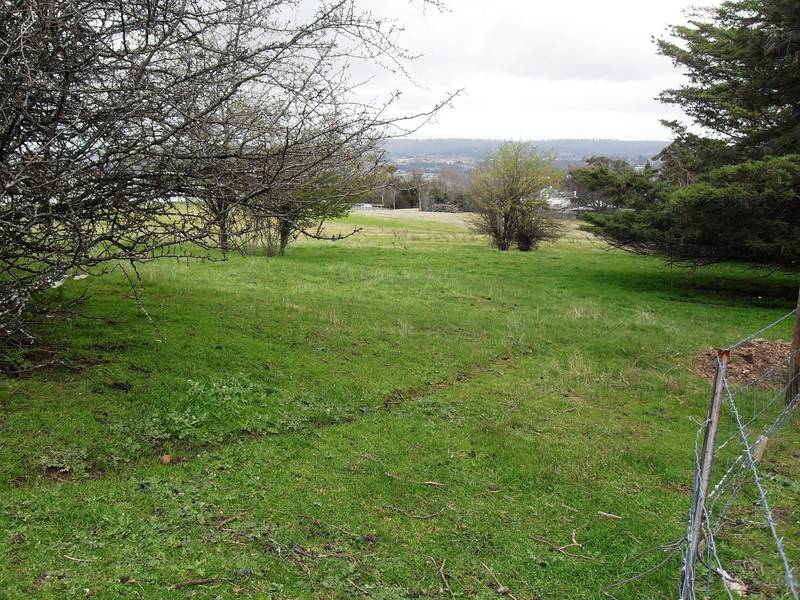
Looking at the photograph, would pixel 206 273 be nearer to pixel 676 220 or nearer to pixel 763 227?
pixel 676 220

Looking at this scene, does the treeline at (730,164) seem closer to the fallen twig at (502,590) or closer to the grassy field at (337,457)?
the grassy field at (337,457)

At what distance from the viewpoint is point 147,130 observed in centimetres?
545

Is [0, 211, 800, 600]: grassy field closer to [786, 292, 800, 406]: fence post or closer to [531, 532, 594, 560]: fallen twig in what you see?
[531, 532, 594, 560]: fallen twig

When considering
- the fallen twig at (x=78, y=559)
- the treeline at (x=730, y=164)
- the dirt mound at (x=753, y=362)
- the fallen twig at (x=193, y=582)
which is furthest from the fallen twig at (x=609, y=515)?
the treeline at (x=730, y=164)

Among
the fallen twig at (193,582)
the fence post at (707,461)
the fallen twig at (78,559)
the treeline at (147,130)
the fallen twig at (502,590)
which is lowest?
the fallen twig at (502,590)

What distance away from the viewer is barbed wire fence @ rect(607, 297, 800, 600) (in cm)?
300

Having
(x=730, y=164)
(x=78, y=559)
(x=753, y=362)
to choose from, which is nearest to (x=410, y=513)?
(x=78, y=559)

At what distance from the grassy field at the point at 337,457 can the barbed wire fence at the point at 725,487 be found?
17cm

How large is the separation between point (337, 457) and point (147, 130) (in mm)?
3307

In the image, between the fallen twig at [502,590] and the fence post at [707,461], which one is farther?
the fallen twig at [502,590]

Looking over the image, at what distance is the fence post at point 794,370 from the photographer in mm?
6742

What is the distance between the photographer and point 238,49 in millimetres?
5680

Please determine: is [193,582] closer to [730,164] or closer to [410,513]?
[410,513]

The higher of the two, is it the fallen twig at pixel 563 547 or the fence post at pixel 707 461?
the fence post at pixel 707 461
